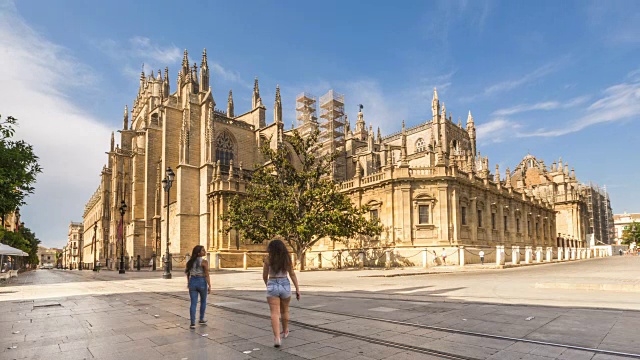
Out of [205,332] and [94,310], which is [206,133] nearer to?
[94,310]

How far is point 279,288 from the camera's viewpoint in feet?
17.6

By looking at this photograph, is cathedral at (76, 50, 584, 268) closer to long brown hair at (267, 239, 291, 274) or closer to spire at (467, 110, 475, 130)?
spire at (467, 110, 475, 130)

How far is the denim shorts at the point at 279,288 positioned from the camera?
5348 mm

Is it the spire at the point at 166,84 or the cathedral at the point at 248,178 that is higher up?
the spire at the point at 166,84

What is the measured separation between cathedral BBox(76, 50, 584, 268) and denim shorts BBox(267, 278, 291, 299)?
18.8 m

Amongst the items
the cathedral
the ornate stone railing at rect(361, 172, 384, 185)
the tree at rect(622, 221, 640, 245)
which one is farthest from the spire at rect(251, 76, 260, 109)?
the tree at rect(622, 221, 640, 245)

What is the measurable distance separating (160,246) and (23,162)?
27310 mm

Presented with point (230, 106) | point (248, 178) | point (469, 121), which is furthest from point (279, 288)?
point (469, 121)

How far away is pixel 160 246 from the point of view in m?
41.3

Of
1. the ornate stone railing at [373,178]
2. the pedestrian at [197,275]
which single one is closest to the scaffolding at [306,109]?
the ornate stone railing at [373,178]

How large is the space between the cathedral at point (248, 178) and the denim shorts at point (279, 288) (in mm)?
18849

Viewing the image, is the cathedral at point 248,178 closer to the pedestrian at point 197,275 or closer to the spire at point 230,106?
the spire at point 230,106

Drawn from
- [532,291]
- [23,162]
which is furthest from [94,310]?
[532,291]

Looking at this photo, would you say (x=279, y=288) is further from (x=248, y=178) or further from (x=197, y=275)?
(x=248, y=178)
